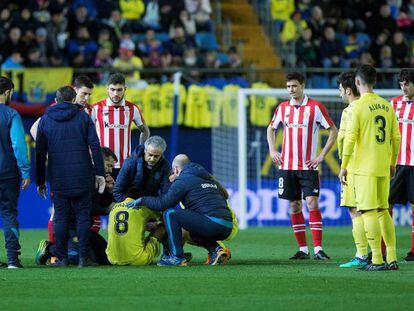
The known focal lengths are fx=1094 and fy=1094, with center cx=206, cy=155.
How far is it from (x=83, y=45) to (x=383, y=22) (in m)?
7.04

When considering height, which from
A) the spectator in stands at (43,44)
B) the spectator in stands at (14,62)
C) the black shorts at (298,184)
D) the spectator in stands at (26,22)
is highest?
the spectator in stands at (26,22)

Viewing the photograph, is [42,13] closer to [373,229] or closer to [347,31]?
[347,31]

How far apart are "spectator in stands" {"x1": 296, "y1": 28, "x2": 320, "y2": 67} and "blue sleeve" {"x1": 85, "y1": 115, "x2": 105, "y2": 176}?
38.6ft

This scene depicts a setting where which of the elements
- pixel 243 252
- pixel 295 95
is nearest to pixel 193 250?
pixel 243 252

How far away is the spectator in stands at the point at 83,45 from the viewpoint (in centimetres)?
2059

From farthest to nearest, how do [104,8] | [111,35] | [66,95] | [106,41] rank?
1. [104,8]
2. [111,35]
3. [106,41]
4. [66,95]

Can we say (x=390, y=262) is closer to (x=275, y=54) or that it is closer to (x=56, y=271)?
(x=56, y=271)

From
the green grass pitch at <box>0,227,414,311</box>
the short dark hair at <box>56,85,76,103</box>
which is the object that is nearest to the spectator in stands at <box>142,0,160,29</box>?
the green grass pitch at <box>0,227,414,311</box>

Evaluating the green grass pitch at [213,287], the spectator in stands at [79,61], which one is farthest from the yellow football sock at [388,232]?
the spectator in stands at [79,61]

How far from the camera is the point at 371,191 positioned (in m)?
10.1

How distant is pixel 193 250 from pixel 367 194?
13.8 feet

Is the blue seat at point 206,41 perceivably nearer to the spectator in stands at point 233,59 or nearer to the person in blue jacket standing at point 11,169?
the spectator in stands at point 233,59

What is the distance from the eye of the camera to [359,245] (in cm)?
1101

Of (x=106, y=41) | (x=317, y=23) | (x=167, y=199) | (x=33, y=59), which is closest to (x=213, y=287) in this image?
(x=167, y=199)
